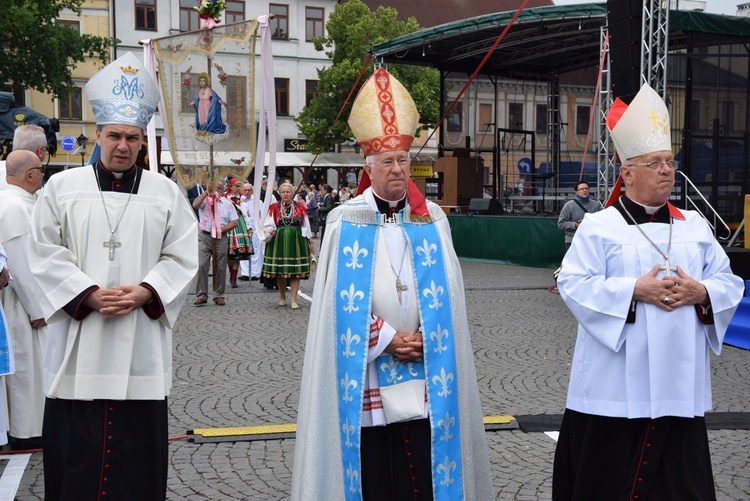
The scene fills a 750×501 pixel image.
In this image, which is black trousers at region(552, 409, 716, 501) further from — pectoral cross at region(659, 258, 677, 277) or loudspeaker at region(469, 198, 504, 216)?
loudspeaker at region(469, 198, 504, 216)

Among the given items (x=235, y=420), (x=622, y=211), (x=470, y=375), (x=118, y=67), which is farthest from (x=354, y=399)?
(x=235, y=420)

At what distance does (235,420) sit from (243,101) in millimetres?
3769

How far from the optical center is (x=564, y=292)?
4.35 metres

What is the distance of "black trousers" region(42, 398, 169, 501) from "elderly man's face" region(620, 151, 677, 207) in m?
2.35

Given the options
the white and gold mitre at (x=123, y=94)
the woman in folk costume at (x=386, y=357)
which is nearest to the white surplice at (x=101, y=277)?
the white and gold mitre at (x=123, y=94)

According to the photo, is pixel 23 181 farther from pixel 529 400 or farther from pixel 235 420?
pixel 529 400

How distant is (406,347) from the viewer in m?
4.23

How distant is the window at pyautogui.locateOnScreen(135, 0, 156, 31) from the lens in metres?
44.4

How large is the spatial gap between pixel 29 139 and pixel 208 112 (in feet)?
10.9

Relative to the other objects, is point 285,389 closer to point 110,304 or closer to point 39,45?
point 110,304

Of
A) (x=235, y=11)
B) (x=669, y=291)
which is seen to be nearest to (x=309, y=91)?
(x=235, y=11)

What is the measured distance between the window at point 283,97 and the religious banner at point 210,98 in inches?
1475

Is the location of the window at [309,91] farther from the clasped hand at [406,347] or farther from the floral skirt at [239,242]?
the clasped hand at [406,347]

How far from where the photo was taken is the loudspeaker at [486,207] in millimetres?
23484
